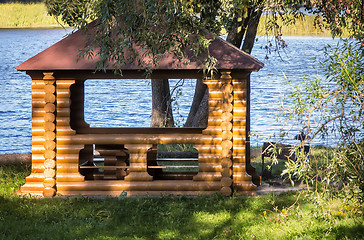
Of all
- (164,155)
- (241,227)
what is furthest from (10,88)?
(241,227)

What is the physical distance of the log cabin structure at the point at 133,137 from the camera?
33.2ft

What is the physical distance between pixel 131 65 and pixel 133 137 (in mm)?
1336

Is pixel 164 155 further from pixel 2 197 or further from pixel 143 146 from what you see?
pixel 2 197

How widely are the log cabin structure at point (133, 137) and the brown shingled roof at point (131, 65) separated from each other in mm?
18

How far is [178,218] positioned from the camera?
29.5ft

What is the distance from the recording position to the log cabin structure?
1012cm

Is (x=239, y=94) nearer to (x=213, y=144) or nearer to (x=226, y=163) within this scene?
(x=213, y=144)

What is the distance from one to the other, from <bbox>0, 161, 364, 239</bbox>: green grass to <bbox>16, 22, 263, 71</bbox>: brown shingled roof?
231 centimetres

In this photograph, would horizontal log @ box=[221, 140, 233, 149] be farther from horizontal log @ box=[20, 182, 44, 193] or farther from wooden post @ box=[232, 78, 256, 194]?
horizontal log @ box=[20, 182, 44, 193]

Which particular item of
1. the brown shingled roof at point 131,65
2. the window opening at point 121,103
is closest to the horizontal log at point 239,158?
the brown shingled roof at point 131,65

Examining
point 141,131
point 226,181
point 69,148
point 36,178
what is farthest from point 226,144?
point 36,178

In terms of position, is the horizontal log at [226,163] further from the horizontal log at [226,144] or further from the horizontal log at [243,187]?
the horizontal log at [243,187]

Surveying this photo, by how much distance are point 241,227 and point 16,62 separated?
4403cm

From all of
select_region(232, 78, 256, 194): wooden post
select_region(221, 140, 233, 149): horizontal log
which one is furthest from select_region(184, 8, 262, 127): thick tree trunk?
select_region(221, 140, 233, 149): horizontal log
